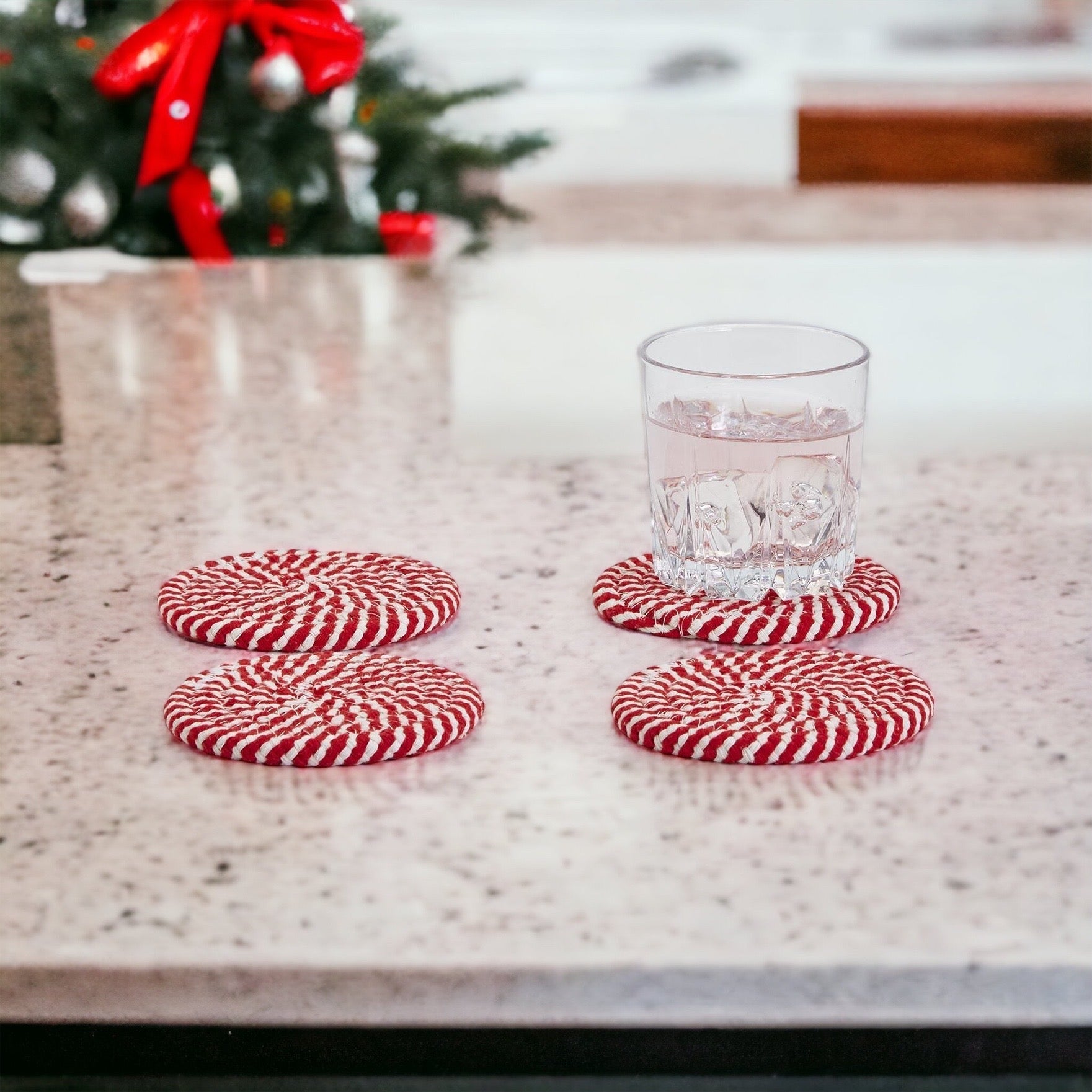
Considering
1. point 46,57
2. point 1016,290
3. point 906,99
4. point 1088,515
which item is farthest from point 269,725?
point 906,99

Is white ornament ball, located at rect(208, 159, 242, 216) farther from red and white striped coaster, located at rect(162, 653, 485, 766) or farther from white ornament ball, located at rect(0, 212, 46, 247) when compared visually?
red and white striped coaster, located at rect(162, 653, 485, 766)

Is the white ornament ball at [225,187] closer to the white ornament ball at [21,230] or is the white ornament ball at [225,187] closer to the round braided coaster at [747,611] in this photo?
the white ornament ball at [21,230]

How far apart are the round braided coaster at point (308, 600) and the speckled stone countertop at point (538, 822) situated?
0.02 m

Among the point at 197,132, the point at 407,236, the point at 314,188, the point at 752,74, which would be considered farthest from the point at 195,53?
the point at 752,74

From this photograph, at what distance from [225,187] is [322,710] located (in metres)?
1.26

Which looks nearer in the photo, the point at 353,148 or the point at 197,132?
the point at 197,132

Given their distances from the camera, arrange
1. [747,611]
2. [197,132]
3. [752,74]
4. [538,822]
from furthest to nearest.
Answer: [752,74]
[197,132]
[747,611]
[538,822]

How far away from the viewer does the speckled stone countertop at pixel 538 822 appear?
52 cm

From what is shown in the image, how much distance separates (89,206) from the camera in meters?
1.78

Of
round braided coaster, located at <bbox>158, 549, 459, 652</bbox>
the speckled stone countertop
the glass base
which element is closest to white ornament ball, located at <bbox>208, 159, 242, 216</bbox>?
the speckled stone countertop

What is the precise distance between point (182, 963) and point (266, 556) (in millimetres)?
363

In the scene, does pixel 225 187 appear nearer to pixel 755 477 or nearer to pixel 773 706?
pixel 755 477

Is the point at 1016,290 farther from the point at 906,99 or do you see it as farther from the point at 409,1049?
the point at 906,99

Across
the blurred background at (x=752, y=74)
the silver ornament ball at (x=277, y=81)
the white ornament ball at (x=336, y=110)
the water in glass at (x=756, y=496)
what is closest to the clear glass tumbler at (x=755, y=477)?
the water in glass at (x=756, y=496)
